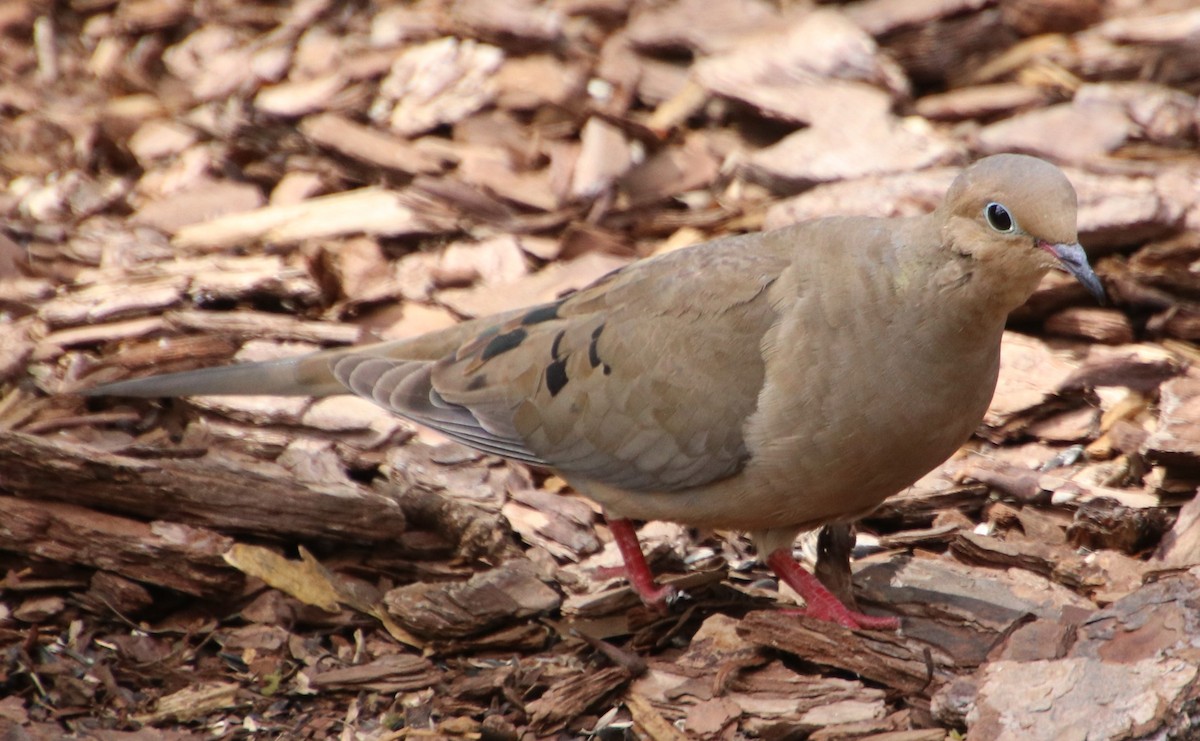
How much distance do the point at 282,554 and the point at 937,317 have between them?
7.34 feet

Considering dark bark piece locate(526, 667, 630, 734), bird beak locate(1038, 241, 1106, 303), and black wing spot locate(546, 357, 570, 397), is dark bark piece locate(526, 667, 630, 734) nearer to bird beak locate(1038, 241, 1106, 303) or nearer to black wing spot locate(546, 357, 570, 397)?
black wing spot locate(546, 357, 570, 397)

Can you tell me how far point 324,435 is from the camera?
505cm

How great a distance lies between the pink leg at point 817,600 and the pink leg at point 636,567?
37 centimetres

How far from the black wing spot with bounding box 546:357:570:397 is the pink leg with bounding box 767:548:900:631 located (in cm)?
85

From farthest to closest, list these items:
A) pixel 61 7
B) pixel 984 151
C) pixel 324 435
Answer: pixel 61 7 → pixel 984 151 → pixel 324 435

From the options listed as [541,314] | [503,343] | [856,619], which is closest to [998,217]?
[856,619]

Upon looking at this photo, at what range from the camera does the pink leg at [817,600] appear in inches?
159

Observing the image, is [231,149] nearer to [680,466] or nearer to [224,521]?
[224,521]

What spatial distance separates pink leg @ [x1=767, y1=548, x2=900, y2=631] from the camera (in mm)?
4047

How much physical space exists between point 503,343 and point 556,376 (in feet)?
0.98

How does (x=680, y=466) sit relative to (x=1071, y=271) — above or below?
below

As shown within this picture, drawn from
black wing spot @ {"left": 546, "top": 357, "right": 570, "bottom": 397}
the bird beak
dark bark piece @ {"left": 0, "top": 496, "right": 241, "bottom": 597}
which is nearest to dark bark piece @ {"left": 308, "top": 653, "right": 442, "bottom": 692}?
dark bark piece @ {"left": 0, "top": 496, "right": 241, "bottom": 597}

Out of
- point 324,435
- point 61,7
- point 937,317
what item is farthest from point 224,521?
point 61,7

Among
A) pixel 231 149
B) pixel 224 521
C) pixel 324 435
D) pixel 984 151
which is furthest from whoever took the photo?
pixel 231 149
